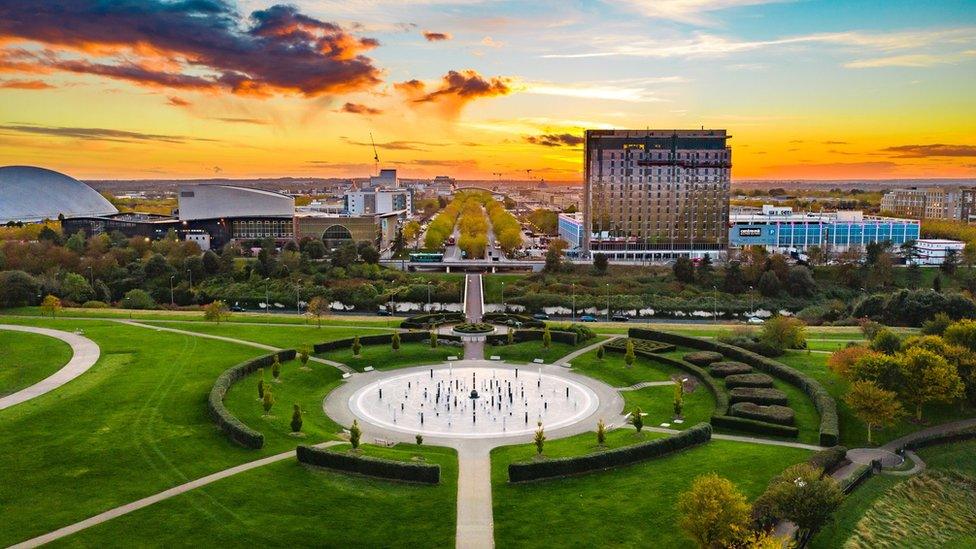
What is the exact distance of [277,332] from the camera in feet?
212

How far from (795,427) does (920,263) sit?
293ft

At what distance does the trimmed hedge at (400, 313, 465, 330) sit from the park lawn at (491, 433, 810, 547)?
31.6 metres

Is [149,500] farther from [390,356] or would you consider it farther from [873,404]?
[873,404]

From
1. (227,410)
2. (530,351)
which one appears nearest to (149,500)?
(227,410)

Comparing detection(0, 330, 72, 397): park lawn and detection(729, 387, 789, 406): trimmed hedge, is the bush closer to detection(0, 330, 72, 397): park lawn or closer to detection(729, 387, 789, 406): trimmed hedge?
detection(729, 387, 789, 406): trimmed hedge

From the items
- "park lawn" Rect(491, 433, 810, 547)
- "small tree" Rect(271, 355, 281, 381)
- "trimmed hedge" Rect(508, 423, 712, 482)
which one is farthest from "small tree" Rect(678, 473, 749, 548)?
"small tree" Rect(271, 355, 281, 381)

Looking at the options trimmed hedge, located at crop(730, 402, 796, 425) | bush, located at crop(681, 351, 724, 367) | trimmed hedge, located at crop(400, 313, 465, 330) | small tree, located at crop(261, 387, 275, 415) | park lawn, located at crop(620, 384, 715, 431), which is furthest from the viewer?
trimmed hedge, located at crop(400, 313, 465, 330)

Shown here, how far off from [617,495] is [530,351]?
2881cm

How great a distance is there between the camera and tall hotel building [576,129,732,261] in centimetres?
11856

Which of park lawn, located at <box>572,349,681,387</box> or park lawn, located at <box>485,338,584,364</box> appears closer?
park lawn, located at <box>572,349,681,387</box>

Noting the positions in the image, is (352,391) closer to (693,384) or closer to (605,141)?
(693,384)

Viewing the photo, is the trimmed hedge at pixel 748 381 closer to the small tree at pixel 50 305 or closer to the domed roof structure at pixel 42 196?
the small tree at pixel 50 305

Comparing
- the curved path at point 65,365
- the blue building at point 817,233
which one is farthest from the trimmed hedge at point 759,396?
the blue building at point 817,233

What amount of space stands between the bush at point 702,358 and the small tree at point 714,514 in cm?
2835
